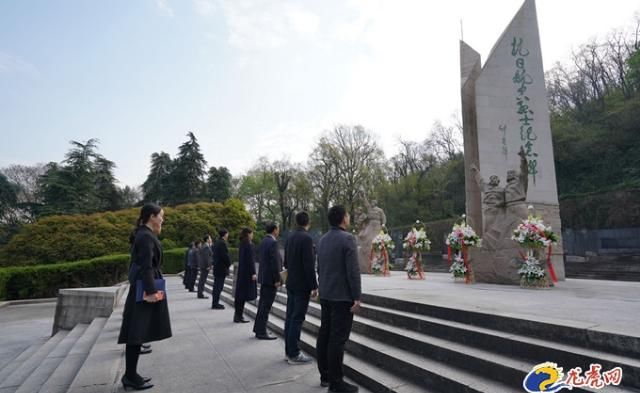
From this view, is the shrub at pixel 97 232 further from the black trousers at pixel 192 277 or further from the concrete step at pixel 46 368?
the concrete step at pixel 46 368

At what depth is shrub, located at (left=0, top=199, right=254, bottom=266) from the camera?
73.4 ft

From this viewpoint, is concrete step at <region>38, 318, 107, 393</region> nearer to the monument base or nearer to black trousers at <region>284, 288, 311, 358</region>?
black trousers at <region>284, 288, 311, 358</region>

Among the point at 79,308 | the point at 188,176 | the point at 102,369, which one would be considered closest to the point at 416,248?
the point at 102,369

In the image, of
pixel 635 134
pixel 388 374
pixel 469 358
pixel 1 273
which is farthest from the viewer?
pixel 635 134

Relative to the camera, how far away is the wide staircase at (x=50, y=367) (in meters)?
4.42

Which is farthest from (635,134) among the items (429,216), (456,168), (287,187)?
(287,187)

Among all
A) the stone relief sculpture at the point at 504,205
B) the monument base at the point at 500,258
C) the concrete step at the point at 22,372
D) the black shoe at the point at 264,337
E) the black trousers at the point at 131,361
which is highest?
the stone relief sculpture at the point at 504,205

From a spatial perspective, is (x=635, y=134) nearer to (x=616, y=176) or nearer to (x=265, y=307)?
(x=616, y=176)

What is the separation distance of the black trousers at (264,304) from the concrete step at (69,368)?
242 centimetres

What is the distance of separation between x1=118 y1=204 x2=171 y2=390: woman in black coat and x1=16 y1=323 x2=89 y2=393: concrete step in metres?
1.59

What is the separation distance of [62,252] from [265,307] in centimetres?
2323

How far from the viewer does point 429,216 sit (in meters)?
32.1

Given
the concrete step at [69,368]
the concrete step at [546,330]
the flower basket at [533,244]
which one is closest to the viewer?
the concrete step at [546,330]

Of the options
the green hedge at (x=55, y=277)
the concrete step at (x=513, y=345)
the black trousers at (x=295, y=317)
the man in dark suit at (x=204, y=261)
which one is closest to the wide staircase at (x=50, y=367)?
the black trousers at (x=295, y=317)
